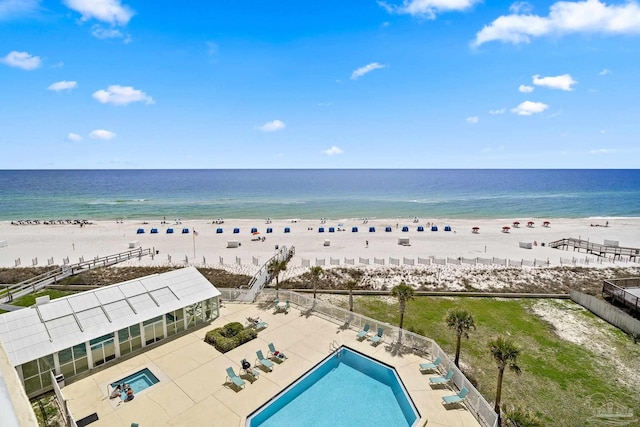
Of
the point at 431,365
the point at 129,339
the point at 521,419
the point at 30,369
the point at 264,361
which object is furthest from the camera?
the point at 129,339

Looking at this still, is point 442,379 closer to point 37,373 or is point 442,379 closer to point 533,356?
point 533,356

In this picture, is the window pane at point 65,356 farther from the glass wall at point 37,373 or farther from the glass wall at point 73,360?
the glass wall at point 37,373

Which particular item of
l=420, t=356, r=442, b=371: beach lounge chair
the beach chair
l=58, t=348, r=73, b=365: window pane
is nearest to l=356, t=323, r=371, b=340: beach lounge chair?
l=420, t=356, r=442, b=371: beach lounge chair

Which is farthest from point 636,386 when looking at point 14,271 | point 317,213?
point 317,213

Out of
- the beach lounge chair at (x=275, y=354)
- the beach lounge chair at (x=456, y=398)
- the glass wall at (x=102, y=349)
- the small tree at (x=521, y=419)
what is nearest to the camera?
the small tree at (x=521, y=419)

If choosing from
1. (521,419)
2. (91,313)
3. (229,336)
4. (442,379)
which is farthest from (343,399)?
(91,313)

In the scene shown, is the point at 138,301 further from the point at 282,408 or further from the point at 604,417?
the point at 604,417

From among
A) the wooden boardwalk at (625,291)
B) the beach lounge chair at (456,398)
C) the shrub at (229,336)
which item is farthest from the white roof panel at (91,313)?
the wooden boardwalk at (625,291)
